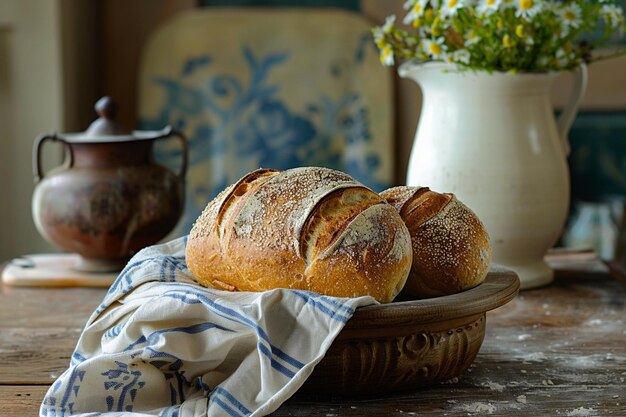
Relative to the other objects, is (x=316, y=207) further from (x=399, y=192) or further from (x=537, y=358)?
(x=537, y=358)

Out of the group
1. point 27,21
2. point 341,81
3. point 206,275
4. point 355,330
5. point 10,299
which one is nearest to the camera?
point 355,330

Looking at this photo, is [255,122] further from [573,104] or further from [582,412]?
[582,412]

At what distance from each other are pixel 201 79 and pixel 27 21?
1.42 feet

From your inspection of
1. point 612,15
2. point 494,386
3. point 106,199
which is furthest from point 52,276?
point 612,15

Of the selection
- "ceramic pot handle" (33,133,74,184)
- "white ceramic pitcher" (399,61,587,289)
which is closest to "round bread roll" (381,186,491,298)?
"white ceramic pitcher" (399,61,587,289)

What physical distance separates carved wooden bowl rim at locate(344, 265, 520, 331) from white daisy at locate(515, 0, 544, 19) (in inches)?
17.5

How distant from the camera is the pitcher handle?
4.28ft

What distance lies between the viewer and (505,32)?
1.19 m

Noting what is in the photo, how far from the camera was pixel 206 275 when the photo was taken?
84 cm

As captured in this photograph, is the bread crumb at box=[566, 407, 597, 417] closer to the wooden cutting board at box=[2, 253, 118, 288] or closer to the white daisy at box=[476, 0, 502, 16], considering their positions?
the white daisy at box=[476, 0, 502, 16]

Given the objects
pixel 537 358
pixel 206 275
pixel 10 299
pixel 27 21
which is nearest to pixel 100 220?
pixel 10 299

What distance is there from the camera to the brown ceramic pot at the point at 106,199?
135 centimetres

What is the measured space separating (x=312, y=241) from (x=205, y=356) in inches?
5.3

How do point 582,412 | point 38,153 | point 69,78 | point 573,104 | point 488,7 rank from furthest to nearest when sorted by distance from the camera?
point 69,78
point 38,153
point 573,104
point 488,7
point 582,412
